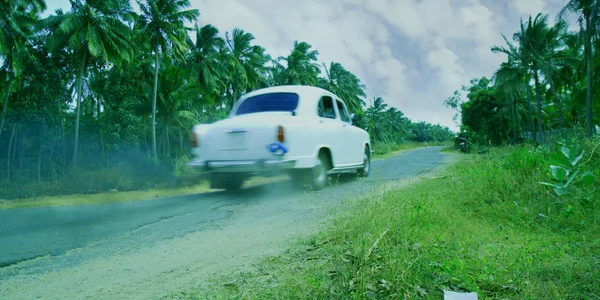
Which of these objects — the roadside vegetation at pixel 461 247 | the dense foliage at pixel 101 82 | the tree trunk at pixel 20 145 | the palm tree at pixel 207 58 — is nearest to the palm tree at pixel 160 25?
the dense foliage at pixel 101 82

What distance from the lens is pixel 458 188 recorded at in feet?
18.0

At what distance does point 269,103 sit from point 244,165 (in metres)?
1.73

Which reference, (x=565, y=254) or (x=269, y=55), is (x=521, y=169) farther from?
(x=269, y=55)

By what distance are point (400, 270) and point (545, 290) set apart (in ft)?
2.65

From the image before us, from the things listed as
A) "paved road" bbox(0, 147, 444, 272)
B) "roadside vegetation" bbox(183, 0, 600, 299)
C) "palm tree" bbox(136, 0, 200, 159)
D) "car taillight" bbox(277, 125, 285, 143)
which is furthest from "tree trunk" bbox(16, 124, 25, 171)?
"roadside vegetation" bbox(183, 0, 600, 299)

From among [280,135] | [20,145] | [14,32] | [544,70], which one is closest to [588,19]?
[544,70]

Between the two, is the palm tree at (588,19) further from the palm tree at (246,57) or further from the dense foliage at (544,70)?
the palm tree at (246,57)

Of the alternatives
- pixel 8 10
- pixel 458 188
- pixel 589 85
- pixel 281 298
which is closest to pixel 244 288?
pixel 281 298

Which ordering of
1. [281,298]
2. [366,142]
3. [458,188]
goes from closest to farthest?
[281,298] < [458,188] < [366,142]

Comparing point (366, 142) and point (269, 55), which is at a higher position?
point (269, 55)

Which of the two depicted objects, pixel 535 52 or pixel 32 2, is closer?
pixel 32 2

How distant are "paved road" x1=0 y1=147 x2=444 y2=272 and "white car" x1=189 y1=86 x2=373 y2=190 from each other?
47 cm

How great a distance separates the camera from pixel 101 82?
26719 millimetres

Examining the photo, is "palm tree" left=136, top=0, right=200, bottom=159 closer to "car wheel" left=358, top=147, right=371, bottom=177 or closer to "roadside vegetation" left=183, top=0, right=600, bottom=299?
"car wheel" left=358, top=147, right=371, bottom=177
